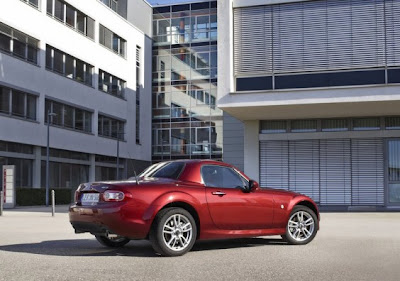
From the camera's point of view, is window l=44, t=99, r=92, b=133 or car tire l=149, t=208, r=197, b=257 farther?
window l=44, t=99, r=92, b=133

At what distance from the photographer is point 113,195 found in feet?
25.5

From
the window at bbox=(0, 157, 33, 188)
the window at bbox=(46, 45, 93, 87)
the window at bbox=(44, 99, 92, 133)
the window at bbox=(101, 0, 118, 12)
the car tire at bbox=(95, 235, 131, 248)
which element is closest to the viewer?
the car tire at bbox=(95, 235, 131, 248)

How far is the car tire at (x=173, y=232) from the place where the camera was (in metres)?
7.87

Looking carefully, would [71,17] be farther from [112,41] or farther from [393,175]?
[393,175]

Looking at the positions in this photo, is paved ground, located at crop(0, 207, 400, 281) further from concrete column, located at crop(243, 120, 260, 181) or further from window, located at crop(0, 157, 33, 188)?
window, located at crop(0, 157, 33, 188)

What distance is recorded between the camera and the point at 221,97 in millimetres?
21156

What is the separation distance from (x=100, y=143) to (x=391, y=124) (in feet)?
90.2

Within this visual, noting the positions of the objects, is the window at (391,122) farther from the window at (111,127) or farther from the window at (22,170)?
the window at (111,127)

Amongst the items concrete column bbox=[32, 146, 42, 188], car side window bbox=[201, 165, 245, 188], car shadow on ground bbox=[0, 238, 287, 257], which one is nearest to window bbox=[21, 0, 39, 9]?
concrete column bbox=[32, 146, 42, 188]

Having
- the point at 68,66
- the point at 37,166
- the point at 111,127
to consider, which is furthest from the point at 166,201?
the point at 111,127

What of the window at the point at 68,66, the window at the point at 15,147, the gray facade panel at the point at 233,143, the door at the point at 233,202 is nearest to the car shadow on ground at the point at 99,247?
the door at the point at 233,202

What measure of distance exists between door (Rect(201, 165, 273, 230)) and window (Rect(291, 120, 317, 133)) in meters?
14.5

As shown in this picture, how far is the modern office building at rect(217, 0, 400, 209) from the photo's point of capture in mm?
20391

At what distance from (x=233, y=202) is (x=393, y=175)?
1572cm
